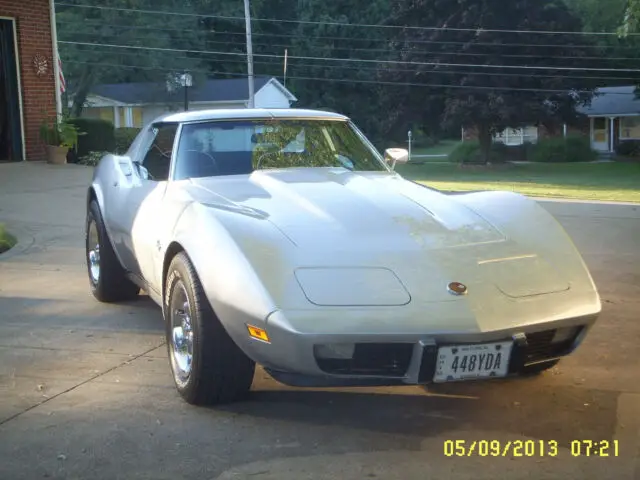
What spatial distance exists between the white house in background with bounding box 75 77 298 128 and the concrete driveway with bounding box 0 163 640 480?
46.0m

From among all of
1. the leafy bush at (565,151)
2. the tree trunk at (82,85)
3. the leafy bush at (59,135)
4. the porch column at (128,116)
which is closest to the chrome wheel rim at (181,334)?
the leafy bush at (59,135)

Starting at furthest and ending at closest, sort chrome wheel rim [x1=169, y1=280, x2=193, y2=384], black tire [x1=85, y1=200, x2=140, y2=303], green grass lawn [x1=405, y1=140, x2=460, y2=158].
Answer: green grass lawn [x1=405, y1=140, x2=460, y2=158] < black tire [x1=85, y1=200, x2=140, y2=303] < chrome wheel rim [x1=169, y1=280, x2=193, y2=384]

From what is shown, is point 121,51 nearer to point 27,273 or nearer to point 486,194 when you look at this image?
point 27,273

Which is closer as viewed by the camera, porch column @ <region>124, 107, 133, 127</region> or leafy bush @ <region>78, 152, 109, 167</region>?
leafy bush @ <region>78, 152, 109, 167</region>

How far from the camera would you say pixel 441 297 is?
373 centimetres

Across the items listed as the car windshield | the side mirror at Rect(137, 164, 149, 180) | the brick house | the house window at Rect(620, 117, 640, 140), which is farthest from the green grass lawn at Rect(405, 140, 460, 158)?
the side mirror at Rect(137, 164, 149, 180)

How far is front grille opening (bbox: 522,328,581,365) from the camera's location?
153 inches

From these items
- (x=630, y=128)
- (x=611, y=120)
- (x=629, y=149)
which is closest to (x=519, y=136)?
(x=611, y=120)

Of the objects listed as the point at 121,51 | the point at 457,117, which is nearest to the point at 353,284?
the point at 457,117

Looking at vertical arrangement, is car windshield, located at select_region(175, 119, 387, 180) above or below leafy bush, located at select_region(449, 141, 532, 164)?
above

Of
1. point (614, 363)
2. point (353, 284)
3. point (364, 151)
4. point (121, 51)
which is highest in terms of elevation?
point (121, 51)

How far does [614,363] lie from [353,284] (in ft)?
7.14

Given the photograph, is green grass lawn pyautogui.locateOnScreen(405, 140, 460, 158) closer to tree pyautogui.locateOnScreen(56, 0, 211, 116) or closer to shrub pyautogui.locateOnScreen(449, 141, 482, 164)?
shrub pyautogui.locateOnScreen(449, 141, 482, 164)

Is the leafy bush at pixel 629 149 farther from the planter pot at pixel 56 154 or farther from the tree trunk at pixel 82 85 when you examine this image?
the planter pot at pixel 56 154
